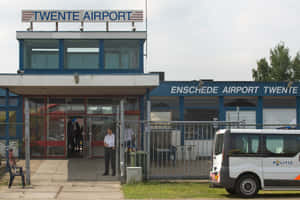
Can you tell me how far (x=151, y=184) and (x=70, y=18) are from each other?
1019 centimetres

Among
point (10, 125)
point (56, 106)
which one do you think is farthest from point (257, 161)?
point (10, 125)

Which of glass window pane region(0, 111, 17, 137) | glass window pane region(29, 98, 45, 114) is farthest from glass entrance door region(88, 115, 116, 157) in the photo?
glass window pane region(0, 111, 17, 137)

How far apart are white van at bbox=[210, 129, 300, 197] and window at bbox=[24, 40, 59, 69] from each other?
1015cm

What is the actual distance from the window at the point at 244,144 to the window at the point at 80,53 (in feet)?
30.5

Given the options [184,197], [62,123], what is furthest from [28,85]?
[184,197]

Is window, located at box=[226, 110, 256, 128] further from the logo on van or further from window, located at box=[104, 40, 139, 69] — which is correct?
the logo on van

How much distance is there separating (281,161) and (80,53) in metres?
10.9

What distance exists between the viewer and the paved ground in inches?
504

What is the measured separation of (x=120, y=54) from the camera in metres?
20.4

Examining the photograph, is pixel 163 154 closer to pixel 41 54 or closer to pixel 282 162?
pixel 282 162

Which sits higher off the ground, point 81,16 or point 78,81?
point 81,16

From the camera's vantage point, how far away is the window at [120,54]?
20.4 metres

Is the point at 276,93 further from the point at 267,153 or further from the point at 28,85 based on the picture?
the point at 28,85

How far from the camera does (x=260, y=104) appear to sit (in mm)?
23516
